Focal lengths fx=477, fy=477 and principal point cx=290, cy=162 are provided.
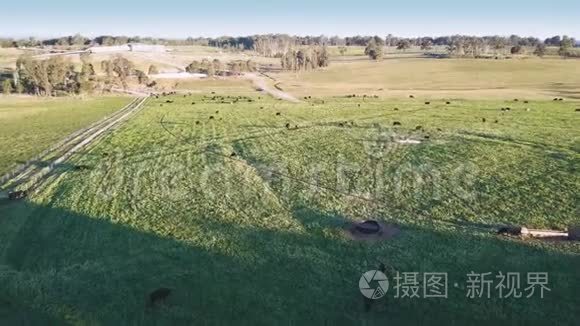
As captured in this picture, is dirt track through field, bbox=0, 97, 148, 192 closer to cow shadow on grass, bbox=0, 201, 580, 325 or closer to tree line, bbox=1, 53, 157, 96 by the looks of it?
cow shadow on grass, bbox=0, 201, 580, 325

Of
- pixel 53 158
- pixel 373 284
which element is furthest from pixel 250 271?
pixel 53 158

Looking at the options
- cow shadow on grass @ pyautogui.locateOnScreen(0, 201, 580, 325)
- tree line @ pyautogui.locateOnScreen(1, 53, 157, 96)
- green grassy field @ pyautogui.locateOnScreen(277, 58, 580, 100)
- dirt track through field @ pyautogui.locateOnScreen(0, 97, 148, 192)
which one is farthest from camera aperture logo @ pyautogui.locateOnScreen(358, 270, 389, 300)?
tree line @ pyautogui.locateOnScreen(1, 53, 157, 96)

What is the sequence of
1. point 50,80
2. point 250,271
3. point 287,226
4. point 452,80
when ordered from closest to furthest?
point 250,271
point 287,226
point 50,80
point 452,80

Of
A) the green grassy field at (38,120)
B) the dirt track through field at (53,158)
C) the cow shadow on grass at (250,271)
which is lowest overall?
the green grassy field at (38,120)

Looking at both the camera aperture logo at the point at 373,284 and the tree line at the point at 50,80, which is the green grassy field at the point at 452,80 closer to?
the tree line at the point at 50,80

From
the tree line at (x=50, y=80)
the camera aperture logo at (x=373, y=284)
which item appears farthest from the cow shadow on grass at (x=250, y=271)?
the tree line at (x=50, y=80)

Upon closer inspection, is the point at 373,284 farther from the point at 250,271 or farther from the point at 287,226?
the point at 287,226
